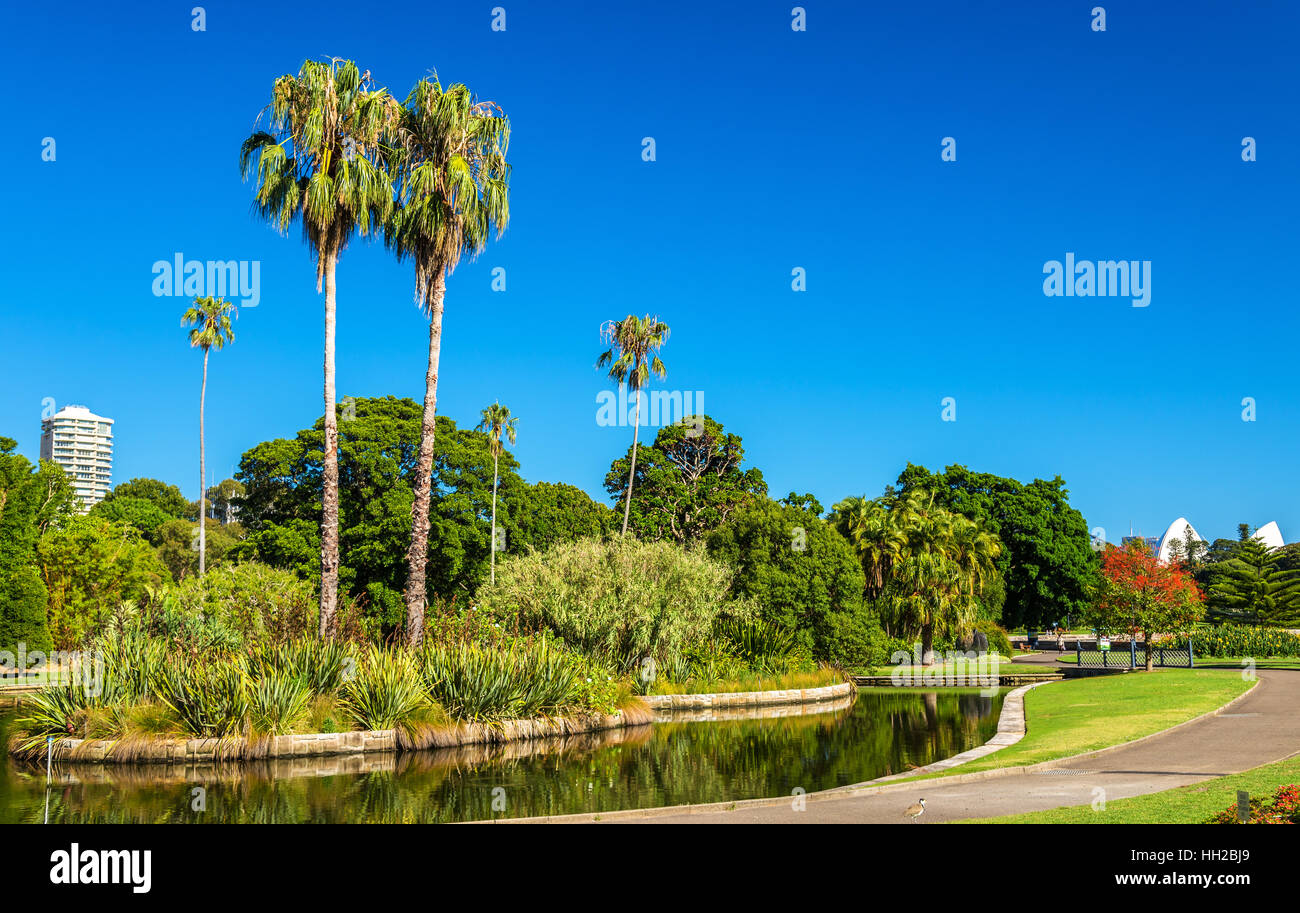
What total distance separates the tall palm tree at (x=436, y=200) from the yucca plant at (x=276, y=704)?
6939mm

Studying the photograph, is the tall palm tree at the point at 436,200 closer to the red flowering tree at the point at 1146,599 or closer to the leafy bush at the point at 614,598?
the leafy bush at the point at 614,598

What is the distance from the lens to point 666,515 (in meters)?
64.4

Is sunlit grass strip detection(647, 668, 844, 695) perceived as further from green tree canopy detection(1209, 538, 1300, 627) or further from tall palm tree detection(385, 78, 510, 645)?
green tree canopy detection(1209, 538, 1300, 627)

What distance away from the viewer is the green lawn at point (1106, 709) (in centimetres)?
1703

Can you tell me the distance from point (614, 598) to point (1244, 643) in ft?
118

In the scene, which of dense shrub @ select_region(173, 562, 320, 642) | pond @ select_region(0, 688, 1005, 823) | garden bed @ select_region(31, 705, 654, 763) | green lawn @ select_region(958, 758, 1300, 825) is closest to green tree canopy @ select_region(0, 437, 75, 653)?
dense shrub @ select_region(173, 562, 320, 642)

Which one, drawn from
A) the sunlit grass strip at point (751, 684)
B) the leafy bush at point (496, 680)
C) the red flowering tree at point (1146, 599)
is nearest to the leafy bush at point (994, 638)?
the red flowering tree at point (1146, 599)

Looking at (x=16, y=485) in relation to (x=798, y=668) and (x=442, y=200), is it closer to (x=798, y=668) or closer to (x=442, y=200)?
(x=442, y=200)

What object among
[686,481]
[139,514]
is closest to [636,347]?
[686,481]

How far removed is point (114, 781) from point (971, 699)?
25.2m

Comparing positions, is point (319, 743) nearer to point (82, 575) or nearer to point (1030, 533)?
point (82, 575)

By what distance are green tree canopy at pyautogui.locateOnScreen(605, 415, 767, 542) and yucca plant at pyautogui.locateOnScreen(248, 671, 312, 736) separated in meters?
42.9

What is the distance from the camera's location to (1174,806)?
1083 centimetres

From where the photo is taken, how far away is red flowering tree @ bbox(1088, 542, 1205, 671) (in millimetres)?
36500
